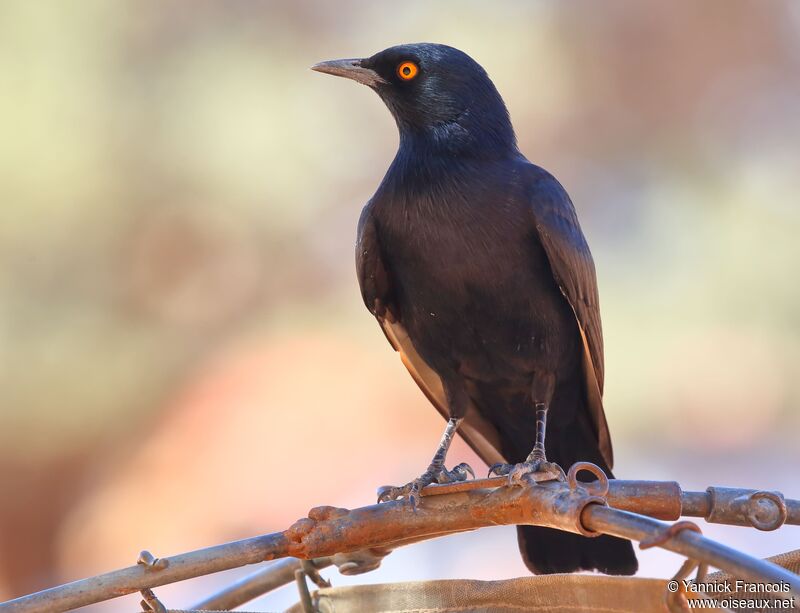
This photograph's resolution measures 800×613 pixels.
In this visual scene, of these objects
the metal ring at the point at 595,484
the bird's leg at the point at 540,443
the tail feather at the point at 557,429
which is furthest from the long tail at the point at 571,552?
the metal ring at the point at 595,484

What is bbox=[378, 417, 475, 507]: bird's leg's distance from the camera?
3445 millimetres

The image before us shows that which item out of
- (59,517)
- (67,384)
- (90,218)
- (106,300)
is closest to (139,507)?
(59,517)

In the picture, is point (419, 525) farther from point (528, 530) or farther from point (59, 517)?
point (59, 517)

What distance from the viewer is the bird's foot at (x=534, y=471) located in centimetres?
270

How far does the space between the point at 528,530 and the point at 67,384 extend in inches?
108

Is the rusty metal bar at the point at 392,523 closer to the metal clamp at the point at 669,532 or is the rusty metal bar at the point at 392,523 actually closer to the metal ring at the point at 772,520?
the metal ring at the point at 772,520

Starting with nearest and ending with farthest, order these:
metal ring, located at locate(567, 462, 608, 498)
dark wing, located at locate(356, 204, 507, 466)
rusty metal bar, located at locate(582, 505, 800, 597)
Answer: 1. rusty metal bar, located at locate(582, 505, 800, 597)
2. metal ring, located at locate(567, 462, 608, 498)
3. dark wing, located at locate(356, 204, 507, 466)

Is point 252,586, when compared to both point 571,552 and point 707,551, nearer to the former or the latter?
point 571,552

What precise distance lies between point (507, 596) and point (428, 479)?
83 cm

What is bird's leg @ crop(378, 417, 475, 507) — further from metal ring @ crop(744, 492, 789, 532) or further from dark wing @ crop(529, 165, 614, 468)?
metal ring @ crop(744, 492, 789, 532)

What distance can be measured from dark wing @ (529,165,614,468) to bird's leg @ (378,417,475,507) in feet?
1.64

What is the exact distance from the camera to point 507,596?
111 inches

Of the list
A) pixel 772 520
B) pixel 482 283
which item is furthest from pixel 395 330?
pixel 772 520

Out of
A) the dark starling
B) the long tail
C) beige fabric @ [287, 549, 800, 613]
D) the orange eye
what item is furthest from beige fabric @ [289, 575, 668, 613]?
the orange eye
